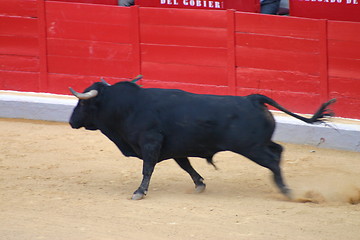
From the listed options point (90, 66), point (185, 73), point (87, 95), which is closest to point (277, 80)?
point (185, 73)

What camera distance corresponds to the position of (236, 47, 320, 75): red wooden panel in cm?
910

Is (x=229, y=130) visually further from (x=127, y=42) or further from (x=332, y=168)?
(x=127, y=42)

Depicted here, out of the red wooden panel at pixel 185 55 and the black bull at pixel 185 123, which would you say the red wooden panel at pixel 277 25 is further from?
the black bull at pixel 185 123

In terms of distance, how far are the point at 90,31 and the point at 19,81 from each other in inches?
46.8

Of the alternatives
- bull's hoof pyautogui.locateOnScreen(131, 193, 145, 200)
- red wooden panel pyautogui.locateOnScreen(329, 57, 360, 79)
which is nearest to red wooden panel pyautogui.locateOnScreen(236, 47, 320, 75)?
red wooden panel pyautogui.locateOnScreen(329, 57, 360, 79)

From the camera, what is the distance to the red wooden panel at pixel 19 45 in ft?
35.0

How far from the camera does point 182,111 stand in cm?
680

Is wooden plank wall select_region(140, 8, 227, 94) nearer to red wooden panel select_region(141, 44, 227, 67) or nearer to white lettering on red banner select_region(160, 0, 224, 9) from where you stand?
red wooden panel select_region(141, 44, 227, 67)

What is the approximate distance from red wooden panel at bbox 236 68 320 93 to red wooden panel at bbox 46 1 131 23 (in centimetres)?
165

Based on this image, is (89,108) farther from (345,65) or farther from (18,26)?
(18,26)

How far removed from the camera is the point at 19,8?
34.9 ft

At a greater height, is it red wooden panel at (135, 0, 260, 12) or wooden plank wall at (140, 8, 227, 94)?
red wooden panel at (135, 0, 260, 12)

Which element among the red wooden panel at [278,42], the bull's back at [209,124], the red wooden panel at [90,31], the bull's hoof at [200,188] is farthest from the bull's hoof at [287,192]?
the red wooden panel at [90,31]

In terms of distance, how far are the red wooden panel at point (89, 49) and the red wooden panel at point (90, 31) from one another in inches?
2.4
